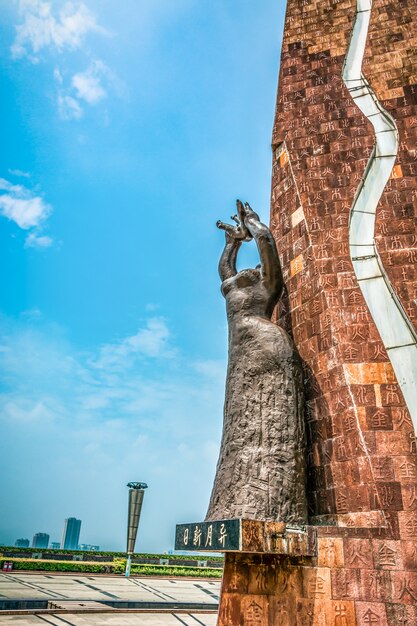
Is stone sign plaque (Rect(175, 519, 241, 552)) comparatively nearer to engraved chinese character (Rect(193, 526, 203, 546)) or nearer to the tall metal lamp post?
engraved chinese character (Rect(193, 526, 203, 546))

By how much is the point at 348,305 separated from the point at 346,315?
12 centimetres

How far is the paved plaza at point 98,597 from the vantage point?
787 cm

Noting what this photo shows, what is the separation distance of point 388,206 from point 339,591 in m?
4.03

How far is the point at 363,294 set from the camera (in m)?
5.30

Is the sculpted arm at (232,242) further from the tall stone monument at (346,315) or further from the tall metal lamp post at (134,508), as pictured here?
the tall metal lamp post at (134,508)

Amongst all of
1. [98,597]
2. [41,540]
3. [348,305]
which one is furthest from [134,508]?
[41,540]

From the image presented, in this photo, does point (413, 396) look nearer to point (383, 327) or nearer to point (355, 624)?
point (383, 327)

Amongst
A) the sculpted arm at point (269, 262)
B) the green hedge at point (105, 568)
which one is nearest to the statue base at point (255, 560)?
the sculpted arm at point (269, 262)

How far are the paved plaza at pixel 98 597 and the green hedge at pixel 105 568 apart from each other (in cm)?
71

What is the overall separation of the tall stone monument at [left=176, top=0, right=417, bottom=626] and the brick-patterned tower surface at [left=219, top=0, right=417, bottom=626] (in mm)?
14

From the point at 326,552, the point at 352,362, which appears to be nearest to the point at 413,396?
the point at 352,362

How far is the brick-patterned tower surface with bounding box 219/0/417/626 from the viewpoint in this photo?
13.6 ft

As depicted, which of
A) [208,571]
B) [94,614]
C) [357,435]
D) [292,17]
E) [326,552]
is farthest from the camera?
[208,571]

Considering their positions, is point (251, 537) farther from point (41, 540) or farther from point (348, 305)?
point (41, 540)
